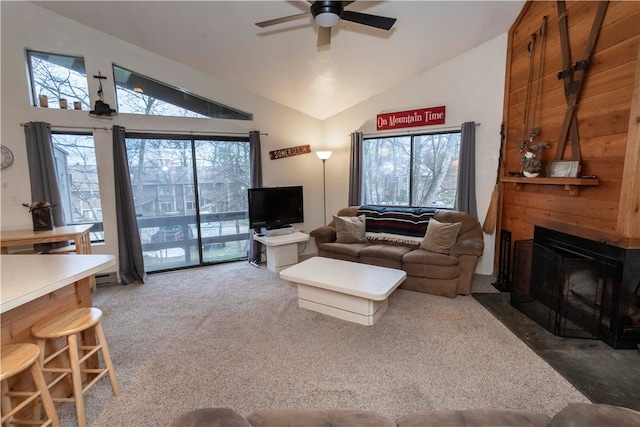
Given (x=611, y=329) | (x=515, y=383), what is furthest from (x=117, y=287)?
(x=611, y=329)

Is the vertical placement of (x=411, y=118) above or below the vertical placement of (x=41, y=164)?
above

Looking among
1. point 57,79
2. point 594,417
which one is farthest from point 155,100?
point 594,417

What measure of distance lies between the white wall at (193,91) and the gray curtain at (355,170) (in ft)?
0.69

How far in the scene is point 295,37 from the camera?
3594mm

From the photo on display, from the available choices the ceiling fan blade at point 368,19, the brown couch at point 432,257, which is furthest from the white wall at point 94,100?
the ceiling fan blade at point 368,19

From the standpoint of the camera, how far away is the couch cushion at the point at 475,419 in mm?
1082

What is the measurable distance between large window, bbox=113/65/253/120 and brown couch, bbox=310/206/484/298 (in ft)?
9.03

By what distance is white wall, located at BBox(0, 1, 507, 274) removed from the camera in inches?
143

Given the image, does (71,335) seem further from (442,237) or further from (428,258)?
(442,237)

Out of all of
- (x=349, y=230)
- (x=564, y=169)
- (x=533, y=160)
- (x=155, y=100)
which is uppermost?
(x=155, y=100)

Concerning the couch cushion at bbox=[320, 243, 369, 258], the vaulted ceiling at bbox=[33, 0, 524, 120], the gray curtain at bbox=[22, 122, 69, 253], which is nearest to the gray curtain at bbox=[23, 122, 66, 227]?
the gray curtain at bbox=[22, 122, 69, 253]

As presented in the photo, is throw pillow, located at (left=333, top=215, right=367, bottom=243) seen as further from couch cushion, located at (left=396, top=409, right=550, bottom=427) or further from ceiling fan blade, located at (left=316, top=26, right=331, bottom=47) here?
couch cushion, located at (left=396, top=409, right=550, bottom=427)

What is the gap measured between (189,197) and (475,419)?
4.51 metres

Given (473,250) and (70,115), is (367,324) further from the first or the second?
(70,115)
